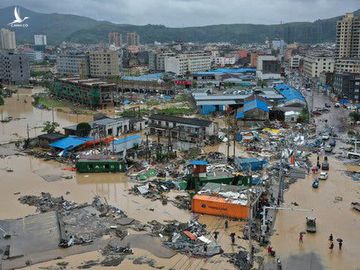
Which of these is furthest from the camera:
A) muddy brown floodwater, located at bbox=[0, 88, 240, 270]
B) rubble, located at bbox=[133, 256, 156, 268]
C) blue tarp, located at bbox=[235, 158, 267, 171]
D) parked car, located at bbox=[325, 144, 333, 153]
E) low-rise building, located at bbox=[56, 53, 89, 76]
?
low-rise building, located at bbox=[56, 53, 89, 76]

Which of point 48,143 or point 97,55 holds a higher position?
point 97,55

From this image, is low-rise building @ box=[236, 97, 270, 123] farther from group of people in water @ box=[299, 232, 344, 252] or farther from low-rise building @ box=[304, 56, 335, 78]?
low-rise building @ box=[304, 56, 335, 78]

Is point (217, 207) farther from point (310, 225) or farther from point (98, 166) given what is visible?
point (98, 166)

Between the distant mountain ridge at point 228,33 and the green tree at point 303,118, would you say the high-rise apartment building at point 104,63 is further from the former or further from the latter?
the distant mountain ridge at point 228,33

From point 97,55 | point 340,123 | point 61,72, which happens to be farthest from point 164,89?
point 61,72

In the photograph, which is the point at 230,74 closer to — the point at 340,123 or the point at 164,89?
the point at 164,89

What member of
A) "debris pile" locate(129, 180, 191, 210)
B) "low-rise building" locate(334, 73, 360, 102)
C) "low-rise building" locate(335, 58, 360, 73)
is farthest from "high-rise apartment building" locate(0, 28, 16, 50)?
"debris pile" locate(129, 180, 191, 210)

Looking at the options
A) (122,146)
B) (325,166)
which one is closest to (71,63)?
(122,146)
